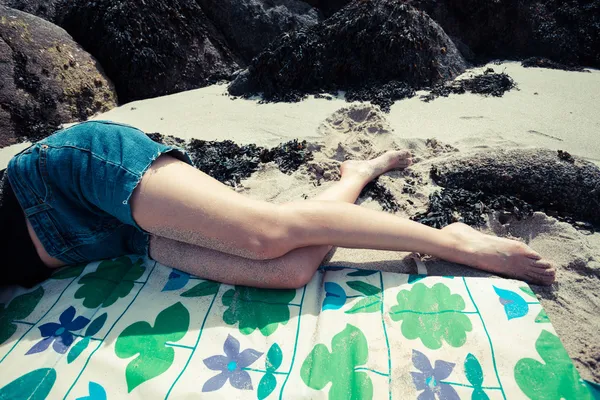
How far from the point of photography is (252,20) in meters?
6.96

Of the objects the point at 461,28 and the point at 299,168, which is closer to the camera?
the point at 299,168

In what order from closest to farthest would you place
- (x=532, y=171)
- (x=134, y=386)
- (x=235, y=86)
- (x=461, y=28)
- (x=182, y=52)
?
(x=134, y=386) → (x=532, y=171) → (x=235, y=86) → (x=182, y=52) → (x=461, y=28)

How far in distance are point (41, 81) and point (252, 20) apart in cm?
362

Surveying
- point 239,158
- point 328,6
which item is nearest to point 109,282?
point 239,158

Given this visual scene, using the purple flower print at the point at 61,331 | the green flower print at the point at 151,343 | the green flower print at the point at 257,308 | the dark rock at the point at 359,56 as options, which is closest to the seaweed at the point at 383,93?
the dark rock at the point at 359,56

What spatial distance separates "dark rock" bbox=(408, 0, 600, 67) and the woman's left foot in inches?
167

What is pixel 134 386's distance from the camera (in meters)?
1.83

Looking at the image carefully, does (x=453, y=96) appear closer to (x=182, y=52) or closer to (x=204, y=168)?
(x=204, y=168)

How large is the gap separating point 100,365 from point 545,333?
7.36 ft

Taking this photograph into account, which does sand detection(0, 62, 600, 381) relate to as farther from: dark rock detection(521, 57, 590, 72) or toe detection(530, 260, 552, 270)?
dark rock detection(521, 57, 590, 72)

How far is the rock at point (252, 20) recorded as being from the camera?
6949mm

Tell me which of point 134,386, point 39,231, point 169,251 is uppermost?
point 39,231

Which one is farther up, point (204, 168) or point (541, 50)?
point (541, 50)

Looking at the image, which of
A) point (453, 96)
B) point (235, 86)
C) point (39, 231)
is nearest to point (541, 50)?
point (453, 96)
